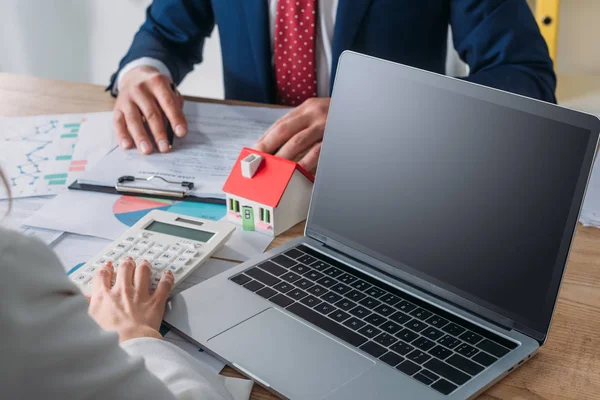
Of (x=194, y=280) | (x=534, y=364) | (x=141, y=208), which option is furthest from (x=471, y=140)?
(x=141, y=208)

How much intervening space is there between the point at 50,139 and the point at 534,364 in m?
0.95

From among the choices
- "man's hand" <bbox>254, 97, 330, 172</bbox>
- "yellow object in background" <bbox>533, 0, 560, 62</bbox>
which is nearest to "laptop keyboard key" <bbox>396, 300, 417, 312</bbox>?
"man's hand" <bbox>254, 97, 330, 172</bbox>

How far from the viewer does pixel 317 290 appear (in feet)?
2.67

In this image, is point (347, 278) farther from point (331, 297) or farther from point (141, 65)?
point (141, 65)

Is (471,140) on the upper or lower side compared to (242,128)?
upper

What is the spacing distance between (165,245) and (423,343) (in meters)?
0.37

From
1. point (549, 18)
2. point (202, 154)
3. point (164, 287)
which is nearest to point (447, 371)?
point (164, 287)

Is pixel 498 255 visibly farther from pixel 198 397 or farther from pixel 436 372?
pixel 198 397

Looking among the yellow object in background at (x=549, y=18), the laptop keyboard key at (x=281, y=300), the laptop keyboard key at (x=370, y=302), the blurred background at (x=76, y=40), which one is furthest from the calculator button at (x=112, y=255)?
the blurred background at (x=76, y=40)

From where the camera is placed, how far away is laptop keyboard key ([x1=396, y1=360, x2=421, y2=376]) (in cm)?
68

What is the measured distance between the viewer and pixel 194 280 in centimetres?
87

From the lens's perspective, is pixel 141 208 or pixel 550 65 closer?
pixel 141 208

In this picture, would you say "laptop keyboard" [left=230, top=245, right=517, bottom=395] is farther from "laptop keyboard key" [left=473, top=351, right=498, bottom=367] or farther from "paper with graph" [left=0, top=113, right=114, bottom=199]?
"paper with graph" [left=0, top=113, right=114, bottom=199]

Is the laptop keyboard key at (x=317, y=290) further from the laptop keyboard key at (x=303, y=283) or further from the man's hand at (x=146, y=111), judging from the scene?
the man's hand at (x=146, y=111)
